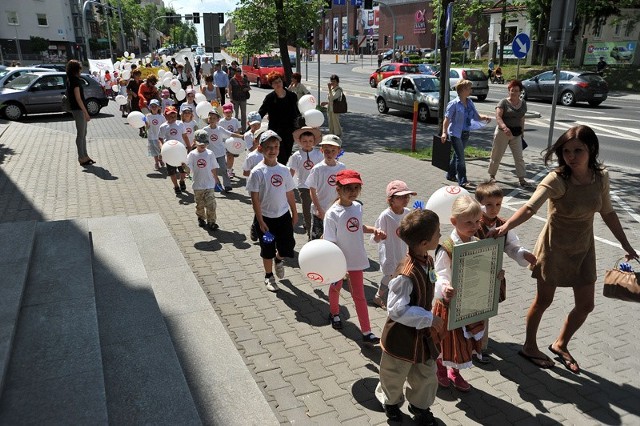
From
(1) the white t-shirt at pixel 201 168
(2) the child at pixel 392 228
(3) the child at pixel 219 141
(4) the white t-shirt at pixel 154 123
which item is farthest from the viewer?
(4) the white t-shirt at pixel 154 123

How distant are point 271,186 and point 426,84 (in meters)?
15.7

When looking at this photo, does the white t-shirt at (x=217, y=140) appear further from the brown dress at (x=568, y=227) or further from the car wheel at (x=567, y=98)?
the car wheel at (x=567, y=98)

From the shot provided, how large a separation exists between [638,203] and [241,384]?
814 centimetres

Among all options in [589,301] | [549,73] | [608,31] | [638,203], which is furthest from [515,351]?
[608,31]

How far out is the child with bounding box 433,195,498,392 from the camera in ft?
11.4

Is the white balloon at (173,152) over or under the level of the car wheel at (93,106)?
over

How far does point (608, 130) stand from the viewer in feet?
54.0

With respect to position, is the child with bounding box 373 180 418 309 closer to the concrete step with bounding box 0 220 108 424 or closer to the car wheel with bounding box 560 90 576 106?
the concrete step with bounding box 0 220 108 424

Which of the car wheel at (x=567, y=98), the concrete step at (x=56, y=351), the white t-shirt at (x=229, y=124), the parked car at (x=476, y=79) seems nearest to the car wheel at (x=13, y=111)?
the white t-shirt at (x=229, y=124)

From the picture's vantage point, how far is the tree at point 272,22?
55.6 ft

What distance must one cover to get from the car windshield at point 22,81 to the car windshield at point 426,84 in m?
14.9

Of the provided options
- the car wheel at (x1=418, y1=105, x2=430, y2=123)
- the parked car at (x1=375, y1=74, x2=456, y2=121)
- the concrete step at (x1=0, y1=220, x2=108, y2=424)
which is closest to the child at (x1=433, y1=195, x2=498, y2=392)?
the concrete step at (x1=0, y1=220, x2=108, y2=424)

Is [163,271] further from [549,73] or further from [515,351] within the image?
[549,73]

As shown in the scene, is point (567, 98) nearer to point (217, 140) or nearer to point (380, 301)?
point (217, 140)
